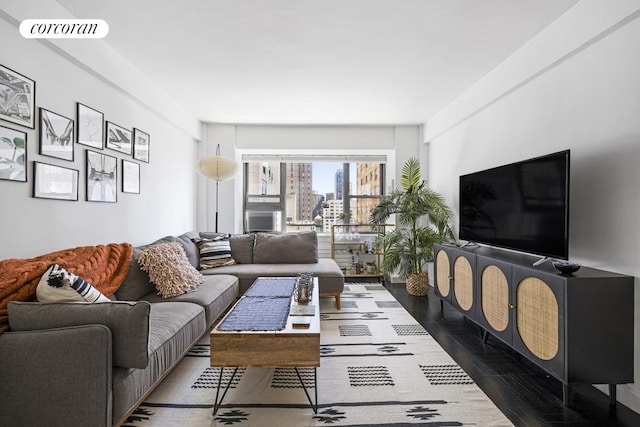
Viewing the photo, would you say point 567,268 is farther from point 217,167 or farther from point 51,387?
point 217,167

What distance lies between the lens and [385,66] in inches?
122

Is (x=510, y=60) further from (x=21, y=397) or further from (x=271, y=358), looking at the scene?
(x=21, y=397)

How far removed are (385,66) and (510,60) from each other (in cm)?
108

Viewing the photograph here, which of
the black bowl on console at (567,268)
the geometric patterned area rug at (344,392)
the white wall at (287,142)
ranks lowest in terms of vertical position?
the geometric patterned area rug at (344,392)

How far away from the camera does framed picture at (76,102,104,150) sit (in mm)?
2504

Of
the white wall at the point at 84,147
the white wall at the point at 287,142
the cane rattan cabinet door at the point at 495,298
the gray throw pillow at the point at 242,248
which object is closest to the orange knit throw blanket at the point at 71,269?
the white wall at the point at 84,147

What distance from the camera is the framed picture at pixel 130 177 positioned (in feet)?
10.2

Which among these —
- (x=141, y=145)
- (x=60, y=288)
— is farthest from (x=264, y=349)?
(x=141, y=145)

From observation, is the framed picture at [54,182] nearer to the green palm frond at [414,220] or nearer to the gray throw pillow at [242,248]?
the gray throw pillow at [242,248]

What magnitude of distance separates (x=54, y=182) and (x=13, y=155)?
1.12 ft

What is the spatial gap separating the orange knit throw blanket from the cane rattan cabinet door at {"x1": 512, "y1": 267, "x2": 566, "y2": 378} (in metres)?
2.81

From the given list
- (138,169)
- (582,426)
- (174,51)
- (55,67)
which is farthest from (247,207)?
(582,426)

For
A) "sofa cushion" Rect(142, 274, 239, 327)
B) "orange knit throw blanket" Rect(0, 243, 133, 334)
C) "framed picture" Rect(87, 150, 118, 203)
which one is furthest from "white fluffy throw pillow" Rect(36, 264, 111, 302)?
"framed picture" Rect(87, 150, 118, 203)

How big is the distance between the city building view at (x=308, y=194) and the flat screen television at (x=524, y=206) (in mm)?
2554
